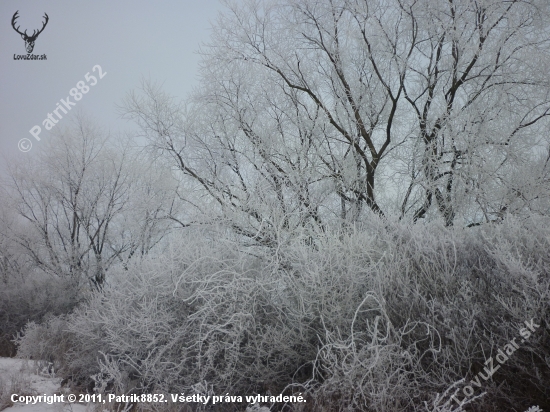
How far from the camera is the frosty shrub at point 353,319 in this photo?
359 cm

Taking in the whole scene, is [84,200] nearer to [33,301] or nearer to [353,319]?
[33,301]

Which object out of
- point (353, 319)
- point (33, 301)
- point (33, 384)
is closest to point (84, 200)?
point (33, 301)

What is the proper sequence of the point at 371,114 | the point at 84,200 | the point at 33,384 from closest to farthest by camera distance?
1. the point at 33,384
2. the point at 371,114
3. the point at 84,200

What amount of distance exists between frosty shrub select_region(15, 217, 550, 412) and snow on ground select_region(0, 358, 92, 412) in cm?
46

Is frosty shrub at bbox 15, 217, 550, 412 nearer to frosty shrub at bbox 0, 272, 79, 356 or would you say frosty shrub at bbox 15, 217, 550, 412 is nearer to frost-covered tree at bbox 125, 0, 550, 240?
frost-covered tree at bbox 125, 0, 550, 240

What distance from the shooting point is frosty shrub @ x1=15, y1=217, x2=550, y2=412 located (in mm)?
3590

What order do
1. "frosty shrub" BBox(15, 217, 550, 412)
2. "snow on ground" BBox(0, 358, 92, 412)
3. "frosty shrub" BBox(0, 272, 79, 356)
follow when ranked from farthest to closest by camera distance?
"frosty shrub" BBox(0, 272, 79, 356), "snow on ground" BBox(0, 358, 92, 412), "frosty shrub" BBox(15, 217, 550, 412)

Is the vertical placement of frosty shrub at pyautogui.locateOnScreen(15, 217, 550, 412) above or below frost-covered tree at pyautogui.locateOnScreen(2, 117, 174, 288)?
below

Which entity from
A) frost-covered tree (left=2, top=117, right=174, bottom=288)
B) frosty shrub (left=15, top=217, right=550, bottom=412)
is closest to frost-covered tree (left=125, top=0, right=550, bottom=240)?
frosty shrub (left=15, top=217, right=550, bottom=412)

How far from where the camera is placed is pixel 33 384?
209 inches

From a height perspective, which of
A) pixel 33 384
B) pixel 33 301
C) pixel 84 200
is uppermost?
pixel 84 200

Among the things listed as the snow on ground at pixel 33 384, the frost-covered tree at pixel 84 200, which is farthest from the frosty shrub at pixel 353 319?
the frost-covered tree at pixel 84 200

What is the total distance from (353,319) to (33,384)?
4709mm

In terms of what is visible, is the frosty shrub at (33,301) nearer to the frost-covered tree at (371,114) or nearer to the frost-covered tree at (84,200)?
the frost-covered tree at (84,200)
